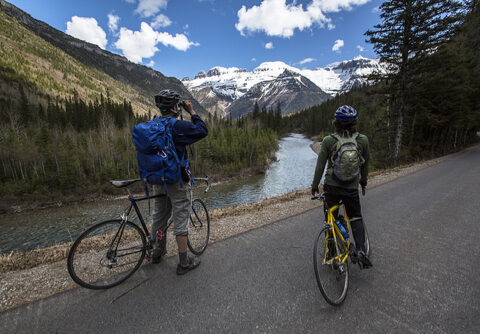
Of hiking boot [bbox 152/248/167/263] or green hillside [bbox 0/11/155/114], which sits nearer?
hiking boot [bbox 152/248/167/263]

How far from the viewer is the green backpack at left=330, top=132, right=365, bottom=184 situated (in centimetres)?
262

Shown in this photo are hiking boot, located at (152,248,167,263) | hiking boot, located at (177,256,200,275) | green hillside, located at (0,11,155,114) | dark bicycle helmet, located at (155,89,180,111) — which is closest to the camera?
dark bicycle helmet, located at (155,89,180,111)

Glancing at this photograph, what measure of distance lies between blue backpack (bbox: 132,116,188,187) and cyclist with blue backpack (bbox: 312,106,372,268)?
1.97 meters

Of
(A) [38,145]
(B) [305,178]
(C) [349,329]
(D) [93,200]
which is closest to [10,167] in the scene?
(A) [38,145]

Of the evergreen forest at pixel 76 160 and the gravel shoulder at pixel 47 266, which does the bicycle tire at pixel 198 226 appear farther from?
the evergreen forest at pixel 76 160

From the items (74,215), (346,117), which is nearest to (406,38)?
(346,117)

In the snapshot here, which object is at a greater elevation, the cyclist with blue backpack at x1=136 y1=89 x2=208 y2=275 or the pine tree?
the pine tree

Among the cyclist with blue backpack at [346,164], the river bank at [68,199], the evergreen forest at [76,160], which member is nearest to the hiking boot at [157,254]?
the cyclist with blue backpack at [346,164]

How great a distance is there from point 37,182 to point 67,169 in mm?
4371

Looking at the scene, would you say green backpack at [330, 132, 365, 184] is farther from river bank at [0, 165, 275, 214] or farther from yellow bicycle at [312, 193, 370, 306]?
river bank at [0, 165, 275, 214]

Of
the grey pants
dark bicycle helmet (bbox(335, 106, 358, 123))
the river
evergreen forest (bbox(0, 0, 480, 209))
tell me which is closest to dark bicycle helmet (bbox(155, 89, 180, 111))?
the grey pants

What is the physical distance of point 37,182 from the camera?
2905cm

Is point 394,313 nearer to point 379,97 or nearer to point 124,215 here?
point 124,215

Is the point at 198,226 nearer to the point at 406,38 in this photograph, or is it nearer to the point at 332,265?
the point at 332,265
